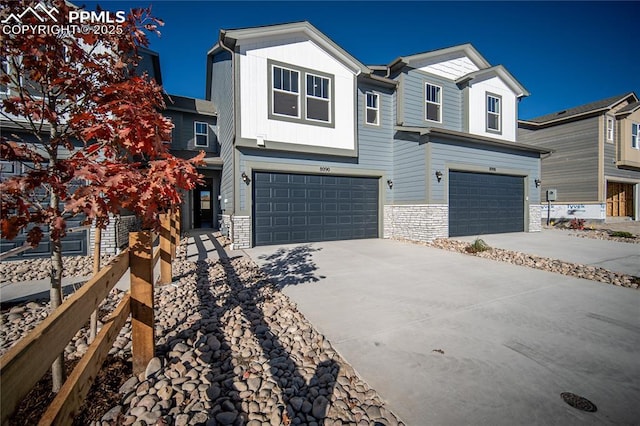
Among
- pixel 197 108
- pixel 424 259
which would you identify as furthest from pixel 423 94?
pixel 197 108

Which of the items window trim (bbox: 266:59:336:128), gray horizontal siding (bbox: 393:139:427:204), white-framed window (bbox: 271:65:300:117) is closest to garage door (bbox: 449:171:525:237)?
gray horizontal siding (bbox: 393:139:427:204)

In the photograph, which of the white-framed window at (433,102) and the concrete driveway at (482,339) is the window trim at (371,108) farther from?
the concrete driveway at (482,339)

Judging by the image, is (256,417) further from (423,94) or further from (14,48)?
(423,94)

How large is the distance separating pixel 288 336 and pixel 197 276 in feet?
10.2

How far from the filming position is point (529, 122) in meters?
18.2

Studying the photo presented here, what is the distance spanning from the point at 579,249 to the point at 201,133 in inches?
602

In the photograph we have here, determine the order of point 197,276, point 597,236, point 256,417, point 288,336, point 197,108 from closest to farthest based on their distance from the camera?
point 256,417 → point 288,336 → point 197,276 → point 597,236 → point 197,108

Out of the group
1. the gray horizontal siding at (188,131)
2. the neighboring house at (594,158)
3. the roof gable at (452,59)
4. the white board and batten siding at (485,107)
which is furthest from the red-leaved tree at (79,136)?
the neighboring house at (594,158)

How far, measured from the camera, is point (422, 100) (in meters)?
11.4

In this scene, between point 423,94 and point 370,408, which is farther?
point 423,94

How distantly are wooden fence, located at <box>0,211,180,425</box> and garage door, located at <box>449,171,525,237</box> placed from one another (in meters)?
10.1

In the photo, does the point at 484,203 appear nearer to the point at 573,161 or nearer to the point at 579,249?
the point at 579,249

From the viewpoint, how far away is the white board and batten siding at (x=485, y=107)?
12.1m

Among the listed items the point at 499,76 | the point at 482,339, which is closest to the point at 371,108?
the point at 499,76
